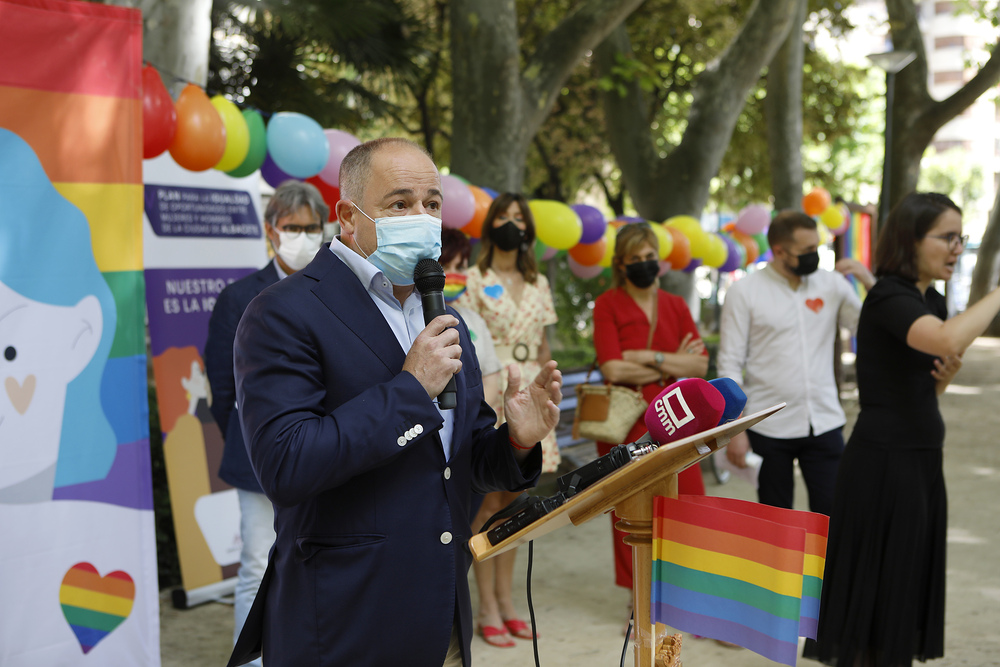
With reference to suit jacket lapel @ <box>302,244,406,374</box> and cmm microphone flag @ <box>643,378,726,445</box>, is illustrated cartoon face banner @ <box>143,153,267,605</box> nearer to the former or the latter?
suit jacket lapel @ <box>302,244,406,374</box>

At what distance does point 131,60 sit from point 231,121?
1.12 m

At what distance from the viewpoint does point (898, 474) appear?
350 cm

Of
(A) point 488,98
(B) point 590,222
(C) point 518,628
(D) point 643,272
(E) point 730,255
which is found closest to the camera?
(C) point 518,628

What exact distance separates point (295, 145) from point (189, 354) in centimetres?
135

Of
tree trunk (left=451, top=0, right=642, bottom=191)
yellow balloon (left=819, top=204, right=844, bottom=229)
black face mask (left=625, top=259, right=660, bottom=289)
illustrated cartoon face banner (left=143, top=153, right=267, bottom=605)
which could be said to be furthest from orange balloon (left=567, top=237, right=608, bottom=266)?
yellow balloon (left=819, top=204, right=844, bottom=229)

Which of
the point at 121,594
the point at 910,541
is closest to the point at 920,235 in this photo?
the point at 910,541

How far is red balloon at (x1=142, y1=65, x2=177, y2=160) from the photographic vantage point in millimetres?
4055

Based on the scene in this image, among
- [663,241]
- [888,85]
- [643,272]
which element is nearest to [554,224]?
[663,241]

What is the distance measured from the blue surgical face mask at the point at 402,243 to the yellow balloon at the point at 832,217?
1100 cm

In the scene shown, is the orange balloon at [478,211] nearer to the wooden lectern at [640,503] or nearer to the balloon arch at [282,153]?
the balloon arch at [282,153]

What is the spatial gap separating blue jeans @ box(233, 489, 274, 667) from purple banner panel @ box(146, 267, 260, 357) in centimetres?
144

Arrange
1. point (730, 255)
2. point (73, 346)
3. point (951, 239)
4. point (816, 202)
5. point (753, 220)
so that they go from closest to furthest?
point (73, 346), point (951, 239), point (730, 255), point (753, 220), point (816, 202)

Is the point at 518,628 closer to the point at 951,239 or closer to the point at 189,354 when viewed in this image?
the point at 189,354

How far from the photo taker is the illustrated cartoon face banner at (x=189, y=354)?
15.8 feet
